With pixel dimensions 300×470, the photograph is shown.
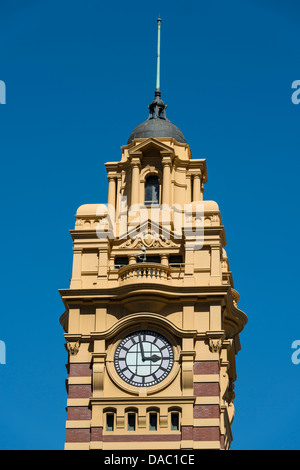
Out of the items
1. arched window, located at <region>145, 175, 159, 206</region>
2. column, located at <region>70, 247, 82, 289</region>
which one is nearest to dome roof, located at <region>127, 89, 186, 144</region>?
arched window, located at <region>145, 175, 159, 206</region>

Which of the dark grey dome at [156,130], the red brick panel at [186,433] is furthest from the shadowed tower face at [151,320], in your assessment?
the dark grey dome at [156,130]

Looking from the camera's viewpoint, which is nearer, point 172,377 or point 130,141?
point 172,377

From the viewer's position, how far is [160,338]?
3201 inches

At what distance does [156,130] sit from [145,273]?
1036 cm

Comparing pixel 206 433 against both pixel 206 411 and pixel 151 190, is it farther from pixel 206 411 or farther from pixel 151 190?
pixel 151 190

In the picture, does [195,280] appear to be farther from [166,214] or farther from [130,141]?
[130,141]

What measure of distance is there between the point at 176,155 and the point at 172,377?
527 inches

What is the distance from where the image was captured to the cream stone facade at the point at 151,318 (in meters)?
79.4

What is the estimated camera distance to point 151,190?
8762 cm

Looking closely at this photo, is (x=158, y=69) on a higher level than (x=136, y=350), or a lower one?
higher

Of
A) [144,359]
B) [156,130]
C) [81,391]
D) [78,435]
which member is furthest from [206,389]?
[156,130]

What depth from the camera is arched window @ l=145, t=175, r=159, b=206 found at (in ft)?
286

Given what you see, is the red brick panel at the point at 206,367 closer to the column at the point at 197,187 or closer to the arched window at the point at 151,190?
the arched window at the point at 151,190
